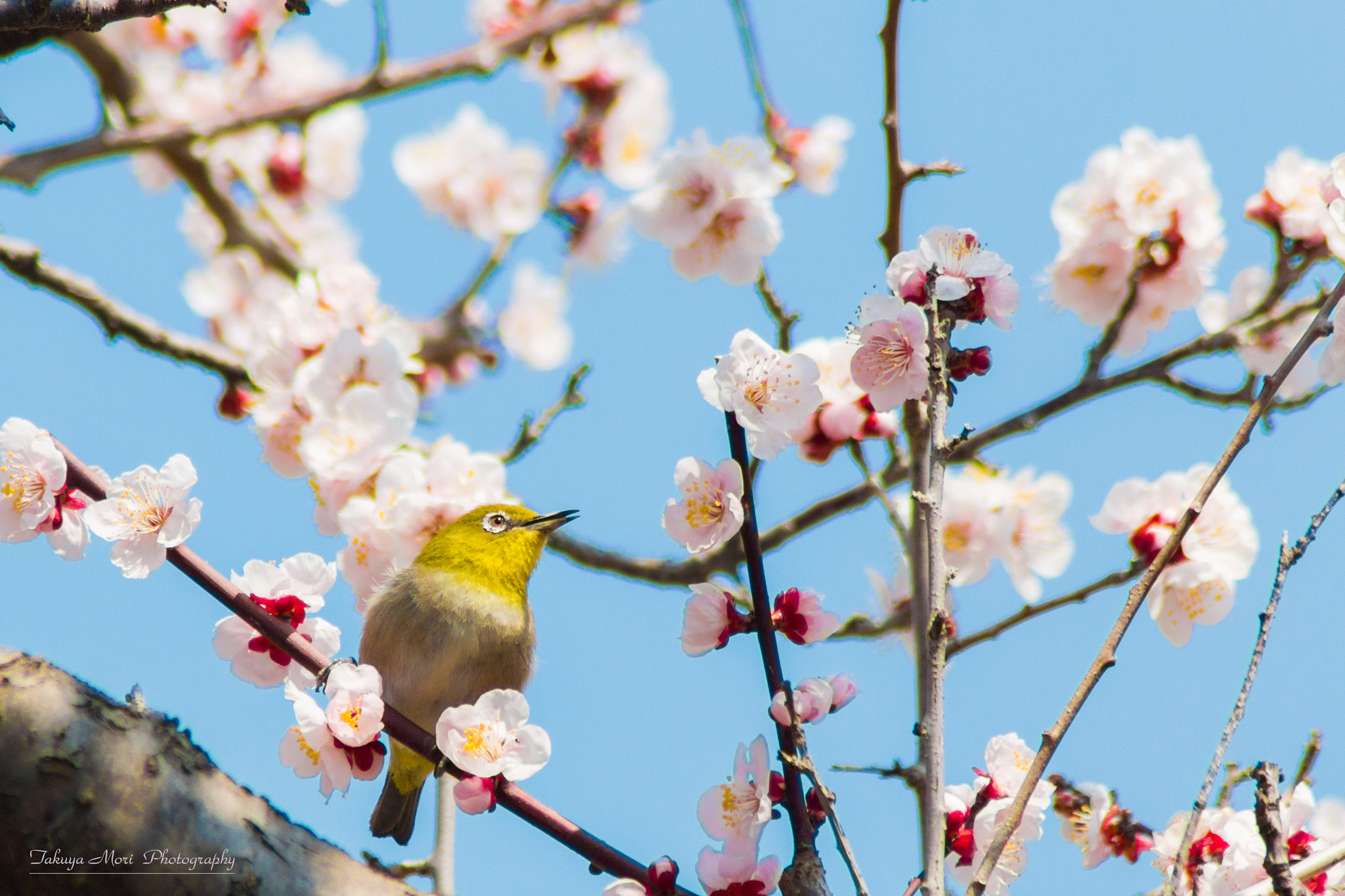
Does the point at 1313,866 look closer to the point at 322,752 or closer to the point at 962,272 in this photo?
the point at 962,272

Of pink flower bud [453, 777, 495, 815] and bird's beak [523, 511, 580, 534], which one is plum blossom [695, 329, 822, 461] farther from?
bird's beak [523, 511, 580, 534]

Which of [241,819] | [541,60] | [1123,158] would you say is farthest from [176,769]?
[541,60]

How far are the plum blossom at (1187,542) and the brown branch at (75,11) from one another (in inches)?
109

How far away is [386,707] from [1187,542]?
229 centimetres

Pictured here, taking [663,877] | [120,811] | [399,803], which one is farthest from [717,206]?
[120,811]

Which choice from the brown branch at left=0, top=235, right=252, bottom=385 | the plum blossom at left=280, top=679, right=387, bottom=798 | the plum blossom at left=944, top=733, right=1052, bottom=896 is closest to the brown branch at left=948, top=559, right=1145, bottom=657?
the plum blossom at left=944, top=733, right=1052, bottom=896

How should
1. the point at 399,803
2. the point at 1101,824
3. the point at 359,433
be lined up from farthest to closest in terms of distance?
the point at 399,803 < the point at 359,433 < the point at 1101,824

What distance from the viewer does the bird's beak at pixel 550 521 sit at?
408 cm

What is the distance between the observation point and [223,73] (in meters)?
7.46

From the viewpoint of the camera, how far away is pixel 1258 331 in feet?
11.5

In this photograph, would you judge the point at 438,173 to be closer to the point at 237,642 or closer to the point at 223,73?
the point at 223,73

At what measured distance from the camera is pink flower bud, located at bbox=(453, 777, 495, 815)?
2.21 metres

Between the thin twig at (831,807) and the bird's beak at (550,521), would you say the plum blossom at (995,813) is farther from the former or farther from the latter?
the bird's beak at (550,521)

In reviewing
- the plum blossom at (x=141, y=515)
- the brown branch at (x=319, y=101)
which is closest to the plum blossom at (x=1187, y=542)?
the plum blossom at (x=141, y=515)
